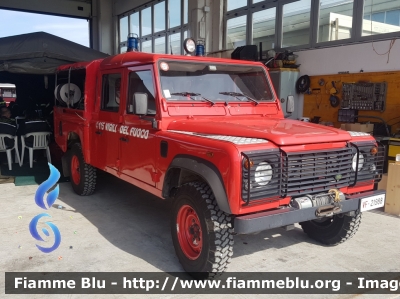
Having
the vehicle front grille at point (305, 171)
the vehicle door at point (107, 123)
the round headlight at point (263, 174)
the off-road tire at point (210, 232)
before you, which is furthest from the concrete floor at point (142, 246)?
the round headlight at point (263, 174)

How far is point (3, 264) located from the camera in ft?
10.7

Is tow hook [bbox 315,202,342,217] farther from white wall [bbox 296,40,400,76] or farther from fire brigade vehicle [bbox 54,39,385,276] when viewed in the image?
white wall [bbox 296,40,400,76]

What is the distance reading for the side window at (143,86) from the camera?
139 inches

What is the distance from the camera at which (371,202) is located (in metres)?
3.17

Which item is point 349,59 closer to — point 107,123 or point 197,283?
point 107,123

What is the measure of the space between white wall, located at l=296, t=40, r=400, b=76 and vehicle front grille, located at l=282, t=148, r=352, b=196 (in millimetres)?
4125

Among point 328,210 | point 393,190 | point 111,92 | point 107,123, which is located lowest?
point 393,190

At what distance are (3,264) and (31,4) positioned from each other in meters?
14.3

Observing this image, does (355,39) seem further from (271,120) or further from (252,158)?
(252,158)

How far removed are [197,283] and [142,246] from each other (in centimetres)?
91

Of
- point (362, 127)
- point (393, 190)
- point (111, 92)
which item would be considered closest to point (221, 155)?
point (111, 92)

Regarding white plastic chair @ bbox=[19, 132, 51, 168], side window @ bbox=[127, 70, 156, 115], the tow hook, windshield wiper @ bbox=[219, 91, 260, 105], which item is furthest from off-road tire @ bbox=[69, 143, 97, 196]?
the tow hook

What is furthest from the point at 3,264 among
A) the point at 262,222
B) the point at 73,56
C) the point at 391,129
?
the point at 391,129

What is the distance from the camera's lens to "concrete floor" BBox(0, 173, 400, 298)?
10.8 ft
